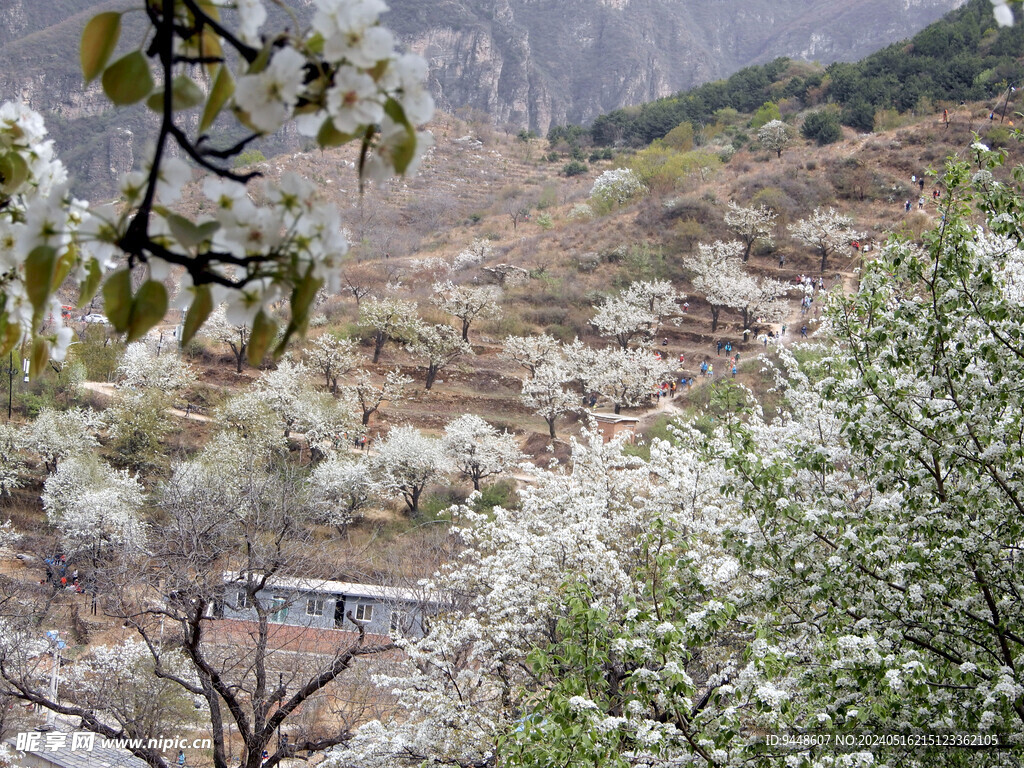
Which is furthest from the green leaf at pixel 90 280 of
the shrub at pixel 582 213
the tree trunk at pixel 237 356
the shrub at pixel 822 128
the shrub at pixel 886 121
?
the shrub at pixel 822 128

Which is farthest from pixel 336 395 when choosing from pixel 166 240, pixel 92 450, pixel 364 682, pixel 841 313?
pixel 166 240

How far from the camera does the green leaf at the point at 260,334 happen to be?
823mm

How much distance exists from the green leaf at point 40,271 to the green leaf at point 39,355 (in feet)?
1.40

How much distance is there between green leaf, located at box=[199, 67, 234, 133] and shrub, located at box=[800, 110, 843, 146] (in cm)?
5251

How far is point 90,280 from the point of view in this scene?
1.01 metres

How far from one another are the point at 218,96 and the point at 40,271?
25 centimetres

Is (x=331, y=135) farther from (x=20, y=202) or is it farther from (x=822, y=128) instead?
(x=822, y=128)

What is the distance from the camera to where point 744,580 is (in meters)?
7.83

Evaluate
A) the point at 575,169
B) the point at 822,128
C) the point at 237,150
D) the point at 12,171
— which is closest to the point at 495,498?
the point at 12,171

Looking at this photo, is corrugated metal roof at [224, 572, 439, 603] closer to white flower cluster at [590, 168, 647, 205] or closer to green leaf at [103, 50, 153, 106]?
green leaf at [103, 50, 153, 106]

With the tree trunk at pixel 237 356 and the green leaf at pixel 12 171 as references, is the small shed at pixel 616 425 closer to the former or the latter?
the tree trunk at pixel 237 356

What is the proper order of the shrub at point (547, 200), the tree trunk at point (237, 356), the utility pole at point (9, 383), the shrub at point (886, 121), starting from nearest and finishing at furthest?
the utility pole at point (9, 383) → the tree trunk at point (237, 356) → the shrub at point (886, 121) → the shrub at point (547, 200)

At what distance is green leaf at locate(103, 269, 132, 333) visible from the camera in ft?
2.63

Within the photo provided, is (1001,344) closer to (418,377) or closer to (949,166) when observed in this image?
(949,166)
